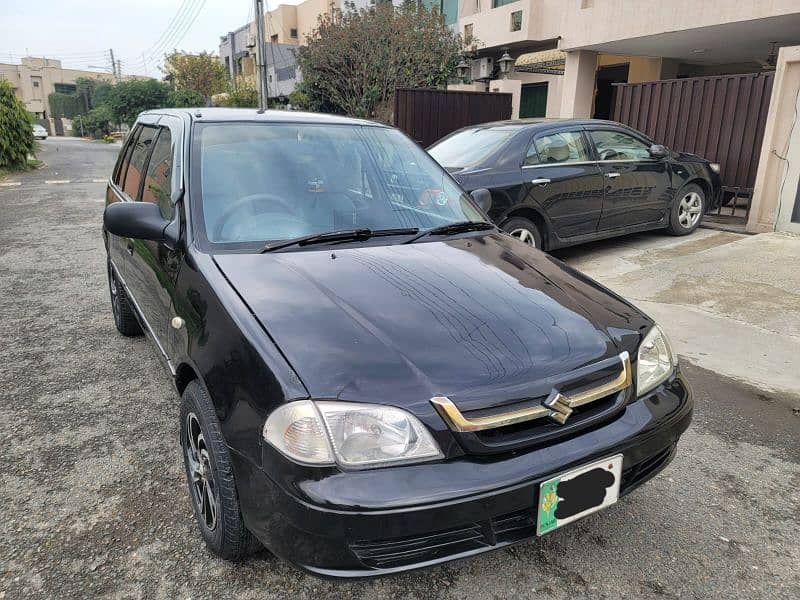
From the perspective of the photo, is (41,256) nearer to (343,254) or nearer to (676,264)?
(343,254)

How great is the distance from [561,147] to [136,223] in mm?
4776

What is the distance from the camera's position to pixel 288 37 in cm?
3825

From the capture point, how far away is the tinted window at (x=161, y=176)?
114 inches

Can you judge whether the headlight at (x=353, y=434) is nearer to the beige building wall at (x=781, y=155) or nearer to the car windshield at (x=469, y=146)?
the car windshield at (x=469, y=146)

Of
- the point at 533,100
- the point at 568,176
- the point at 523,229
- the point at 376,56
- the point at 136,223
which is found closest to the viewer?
the point at 136,223

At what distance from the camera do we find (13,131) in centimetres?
1886

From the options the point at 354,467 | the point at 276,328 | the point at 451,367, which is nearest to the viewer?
the point at 354,467

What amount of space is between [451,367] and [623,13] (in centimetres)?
975

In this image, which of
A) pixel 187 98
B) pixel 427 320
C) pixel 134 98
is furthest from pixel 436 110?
pixel 134 98

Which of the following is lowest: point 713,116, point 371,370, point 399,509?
point 399,509

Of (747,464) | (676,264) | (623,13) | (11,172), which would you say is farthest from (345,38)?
(747,464)

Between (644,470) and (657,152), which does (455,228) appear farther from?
(657,152)

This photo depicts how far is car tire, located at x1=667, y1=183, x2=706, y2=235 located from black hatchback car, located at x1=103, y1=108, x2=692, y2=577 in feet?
16.8

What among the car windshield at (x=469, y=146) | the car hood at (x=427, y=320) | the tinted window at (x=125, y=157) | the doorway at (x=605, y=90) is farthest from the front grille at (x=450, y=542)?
the doorway at (x=605, y=90)
